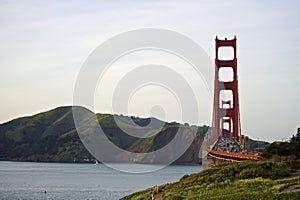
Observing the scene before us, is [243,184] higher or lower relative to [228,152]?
lower

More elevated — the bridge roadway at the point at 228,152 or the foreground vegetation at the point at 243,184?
the bridge roadway at the point at 228,152

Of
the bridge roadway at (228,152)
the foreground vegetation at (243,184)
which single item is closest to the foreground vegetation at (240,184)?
the foreground vegetation at (243,184)

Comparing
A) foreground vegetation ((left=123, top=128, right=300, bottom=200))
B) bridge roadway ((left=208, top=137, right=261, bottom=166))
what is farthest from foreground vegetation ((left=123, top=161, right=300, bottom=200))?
bridge roadway ((left=208, top=137, right=261, bottom=166))

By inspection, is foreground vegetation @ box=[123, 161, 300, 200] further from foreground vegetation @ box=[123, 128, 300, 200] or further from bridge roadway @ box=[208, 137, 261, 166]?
bridge roadway @ box=[208, 137, 261, 166]

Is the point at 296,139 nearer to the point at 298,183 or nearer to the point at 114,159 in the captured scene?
the point at 298,183

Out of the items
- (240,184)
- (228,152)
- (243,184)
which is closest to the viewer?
(243,184)

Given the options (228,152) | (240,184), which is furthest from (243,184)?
(228,152)

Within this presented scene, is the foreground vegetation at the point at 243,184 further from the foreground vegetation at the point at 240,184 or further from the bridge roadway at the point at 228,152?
the bridge roadway at the point at 228,152

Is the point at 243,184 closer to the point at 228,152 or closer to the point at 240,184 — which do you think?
the point at 240,184

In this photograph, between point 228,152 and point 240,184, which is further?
point 228,152

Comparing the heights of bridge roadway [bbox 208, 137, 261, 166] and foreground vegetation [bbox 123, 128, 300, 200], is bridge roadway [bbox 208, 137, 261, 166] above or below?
above
